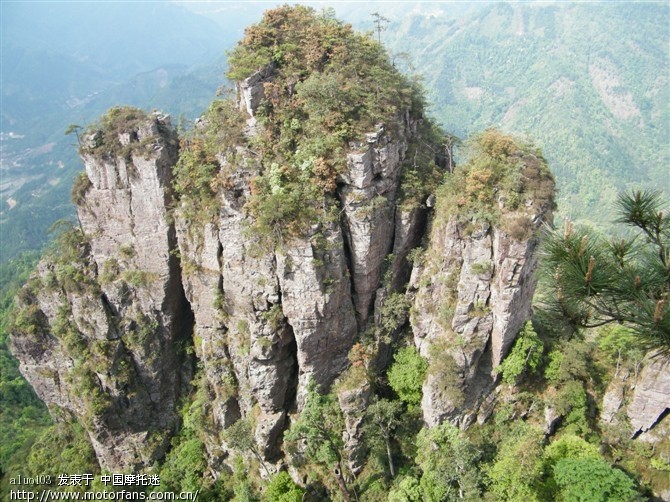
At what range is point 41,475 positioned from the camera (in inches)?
1140

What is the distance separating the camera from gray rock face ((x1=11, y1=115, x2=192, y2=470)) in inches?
940

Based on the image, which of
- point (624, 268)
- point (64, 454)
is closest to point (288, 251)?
point (624, 268)

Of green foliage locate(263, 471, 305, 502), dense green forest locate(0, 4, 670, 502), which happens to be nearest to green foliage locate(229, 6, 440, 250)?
dense green forest locate(0, 4, 670, 502)

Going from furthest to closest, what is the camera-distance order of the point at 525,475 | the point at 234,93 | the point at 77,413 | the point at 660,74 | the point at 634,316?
the point at 660,74 → the point at 77,413 → the point at 234,93 → the point at 525,475 → the point at 634,316

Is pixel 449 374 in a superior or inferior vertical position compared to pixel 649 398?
superior

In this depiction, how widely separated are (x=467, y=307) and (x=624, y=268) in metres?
14.6

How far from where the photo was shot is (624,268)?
6.67 meters

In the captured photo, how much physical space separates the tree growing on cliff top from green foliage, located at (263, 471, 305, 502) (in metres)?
19.7

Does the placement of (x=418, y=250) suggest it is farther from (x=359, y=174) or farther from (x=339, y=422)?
(x=339, y=422)

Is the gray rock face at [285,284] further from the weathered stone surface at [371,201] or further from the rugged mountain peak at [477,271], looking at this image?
the rugged mountain peak at [477,271]

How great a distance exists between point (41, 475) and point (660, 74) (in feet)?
574

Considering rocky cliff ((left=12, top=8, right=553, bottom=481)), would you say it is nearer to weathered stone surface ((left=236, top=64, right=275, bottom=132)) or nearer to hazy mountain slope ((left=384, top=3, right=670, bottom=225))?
weathered stone surface ((left=236, top=64, right=275, bottom=132))

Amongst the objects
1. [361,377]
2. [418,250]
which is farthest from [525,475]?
[418,250]

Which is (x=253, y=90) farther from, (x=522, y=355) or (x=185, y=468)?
(x=185, y=468)
